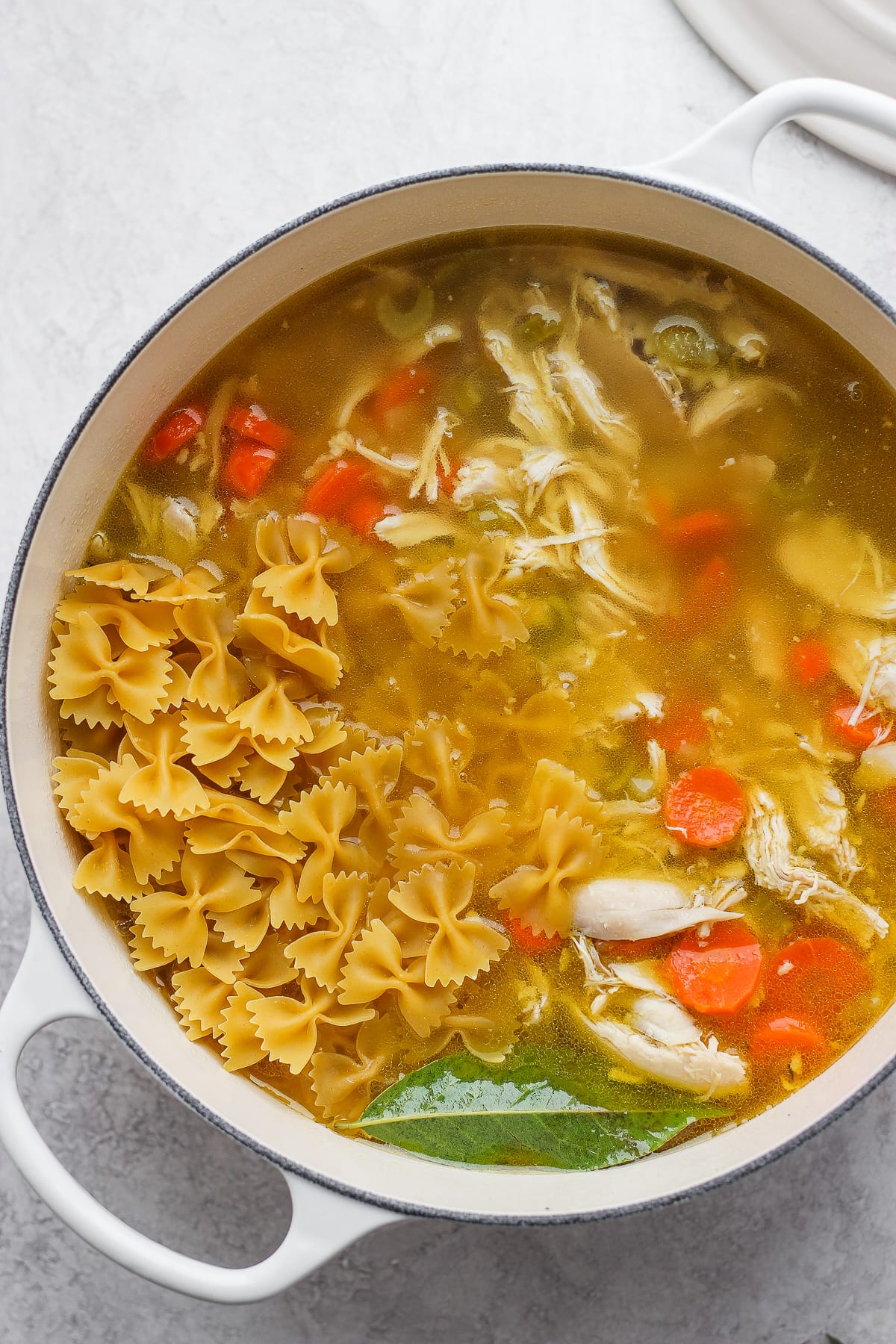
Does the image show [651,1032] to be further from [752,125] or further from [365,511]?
[752,125]

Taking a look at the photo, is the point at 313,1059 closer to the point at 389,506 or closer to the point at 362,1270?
the point at 362,1270

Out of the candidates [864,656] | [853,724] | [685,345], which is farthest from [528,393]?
[853,724]

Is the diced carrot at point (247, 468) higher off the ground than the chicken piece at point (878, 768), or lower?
higher

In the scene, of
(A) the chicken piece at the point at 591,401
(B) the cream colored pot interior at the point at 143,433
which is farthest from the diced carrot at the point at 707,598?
(A) the chicken piece at the point at 591,401

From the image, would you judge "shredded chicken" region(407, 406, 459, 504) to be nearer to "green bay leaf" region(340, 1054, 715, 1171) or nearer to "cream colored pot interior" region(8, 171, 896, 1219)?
"cream colored pot interior" region(8, 171, 896, 1219)

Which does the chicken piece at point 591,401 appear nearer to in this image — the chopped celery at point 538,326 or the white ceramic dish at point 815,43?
the chopped celery at point 538,326

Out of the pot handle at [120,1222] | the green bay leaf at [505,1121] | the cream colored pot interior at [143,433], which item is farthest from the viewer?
the green bay leaf at [505,1121]
